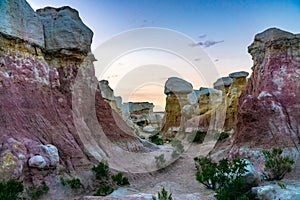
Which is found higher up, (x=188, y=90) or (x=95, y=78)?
(x=188, y=90)

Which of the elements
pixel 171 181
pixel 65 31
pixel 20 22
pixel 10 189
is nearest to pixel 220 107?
pixel 171 181

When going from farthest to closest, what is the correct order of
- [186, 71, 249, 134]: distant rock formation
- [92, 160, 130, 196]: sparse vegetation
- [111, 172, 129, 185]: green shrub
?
[186, 71, 249, 134]: distant rock formation
[111, 172, 129, 185]: green shrub
[92, 160, 130, 196]: sparse vegetation

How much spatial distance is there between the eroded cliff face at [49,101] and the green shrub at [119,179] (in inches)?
39.4

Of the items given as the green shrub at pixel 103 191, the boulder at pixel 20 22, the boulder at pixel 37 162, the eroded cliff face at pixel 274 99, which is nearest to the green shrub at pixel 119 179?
the green shrub at pixel 103 191

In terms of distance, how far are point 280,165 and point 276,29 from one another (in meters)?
6.80

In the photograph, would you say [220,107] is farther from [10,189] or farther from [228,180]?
[10,189]

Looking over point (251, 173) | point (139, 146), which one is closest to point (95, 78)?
point (139, 146)

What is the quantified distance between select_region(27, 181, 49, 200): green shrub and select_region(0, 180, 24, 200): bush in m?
0.41

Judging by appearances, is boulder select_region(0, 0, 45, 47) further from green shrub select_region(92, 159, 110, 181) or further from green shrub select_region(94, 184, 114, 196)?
green shrub select_region(94, 184, 114, 196)

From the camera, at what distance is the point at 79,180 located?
9109 millimetres

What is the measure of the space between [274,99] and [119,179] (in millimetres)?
6872

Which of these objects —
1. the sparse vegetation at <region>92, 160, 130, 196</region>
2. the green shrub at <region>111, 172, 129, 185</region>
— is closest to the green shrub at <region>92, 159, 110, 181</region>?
the sparse vegetation at <region>92, 160, 130, 196</region>

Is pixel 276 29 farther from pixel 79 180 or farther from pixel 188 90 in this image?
pixel 188 90

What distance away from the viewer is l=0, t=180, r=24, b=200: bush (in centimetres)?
661
